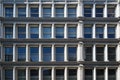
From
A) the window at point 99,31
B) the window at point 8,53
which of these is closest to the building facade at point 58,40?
the window at point 8,53

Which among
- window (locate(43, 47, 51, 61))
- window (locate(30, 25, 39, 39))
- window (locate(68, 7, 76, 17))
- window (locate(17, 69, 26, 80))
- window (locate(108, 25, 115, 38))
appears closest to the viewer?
window (locate(17, 69, 26, 80))

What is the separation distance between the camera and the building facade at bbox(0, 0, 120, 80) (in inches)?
1583

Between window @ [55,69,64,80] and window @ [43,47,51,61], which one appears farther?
window @ [43,47,51,61]

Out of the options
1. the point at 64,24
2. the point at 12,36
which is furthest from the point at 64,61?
the point at 12,36

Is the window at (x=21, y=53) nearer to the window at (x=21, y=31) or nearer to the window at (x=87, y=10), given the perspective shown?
the window at (x=21, y=31)

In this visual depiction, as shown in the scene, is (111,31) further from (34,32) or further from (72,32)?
(34,32)

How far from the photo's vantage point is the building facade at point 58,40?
40.2 meters

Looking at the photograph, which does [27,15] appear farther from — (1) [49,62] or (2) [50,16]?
(1) [49,62]

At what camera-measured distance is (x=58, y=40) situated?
40.4m

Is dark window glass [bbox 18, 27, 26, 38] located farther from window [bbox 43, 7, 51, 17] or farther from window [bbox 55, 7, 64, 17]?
window [bbox 55, 7, 64, 17]

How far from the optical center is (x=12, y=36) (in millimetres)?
40688

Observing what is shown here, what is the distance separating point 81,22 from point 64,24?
2.09m

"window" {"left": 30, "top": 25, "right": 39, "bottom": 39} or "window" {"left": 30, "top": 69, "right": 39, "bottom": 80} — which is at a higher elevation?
"window" {"left": 30, "top": 25, "right": 39, "bottom": 39}

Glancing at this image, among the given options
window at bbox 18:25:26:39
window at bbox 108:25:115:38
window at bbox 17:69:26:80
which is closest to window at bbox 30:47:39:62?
window at bbox 17:69:26:80
